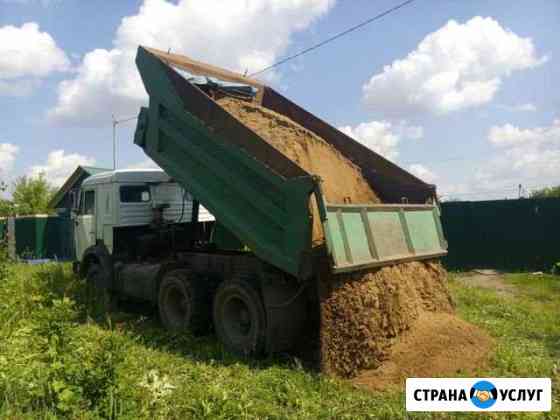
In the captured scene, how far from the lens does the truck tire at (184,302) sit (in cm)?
693

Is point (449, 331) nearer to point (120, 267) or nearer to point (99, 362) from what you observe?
point (99, 362)

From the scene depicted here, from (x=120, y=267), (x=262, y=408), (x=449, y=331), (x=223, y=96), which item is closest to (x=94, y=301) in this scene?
(x=120, y=267)

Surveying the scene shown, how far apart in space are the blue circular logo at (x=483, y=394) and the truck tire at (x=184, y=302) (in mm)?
3717

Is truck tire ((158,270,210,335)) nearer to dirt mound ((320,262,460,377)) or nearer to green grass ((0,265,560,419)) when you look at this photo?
green grass ((0,265,560,419))

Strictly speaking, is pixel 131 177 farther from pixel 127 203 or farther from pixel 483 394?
pixel 483 394

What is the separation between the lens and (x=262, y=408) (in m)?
4.52

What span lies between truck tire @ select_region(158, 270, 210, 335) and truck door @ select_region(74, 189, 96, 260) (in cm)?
318

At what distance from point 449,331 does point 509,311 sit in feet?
9.81

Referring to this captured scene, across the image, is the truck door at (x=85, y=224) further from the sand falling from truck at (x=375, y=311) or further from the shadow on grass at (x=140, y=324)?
the sand falling from truck at (x=375, y=311)

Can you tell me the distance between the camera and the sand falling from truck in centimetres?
535

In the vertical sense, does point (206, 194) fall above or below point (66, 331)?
above

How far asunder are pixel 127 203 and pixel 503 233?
11.7m

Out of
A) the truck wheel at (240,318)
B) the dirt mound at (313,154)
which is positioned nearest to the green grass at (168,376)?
the truck wheel at (240,318)

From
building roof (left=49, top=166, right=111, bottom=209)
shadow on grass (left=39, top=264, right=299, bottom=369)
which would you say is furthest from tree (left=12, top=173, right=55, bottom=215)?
shadow on grass (left=39, top=264, right=299, bottom=369)
